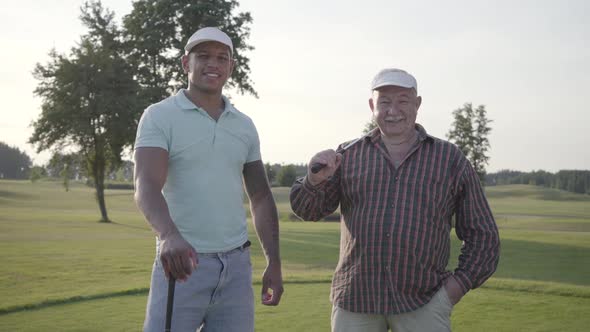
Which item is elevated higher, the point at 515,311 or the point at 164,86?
the point at 164,86

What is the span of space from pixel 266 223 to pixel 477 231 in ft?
4.24

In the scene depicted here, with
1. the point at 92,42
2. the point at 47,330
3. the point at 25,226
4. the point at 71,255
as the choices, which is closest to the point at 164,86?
the point at 92,42

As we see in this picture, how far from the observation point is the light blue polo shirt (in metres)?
3.46

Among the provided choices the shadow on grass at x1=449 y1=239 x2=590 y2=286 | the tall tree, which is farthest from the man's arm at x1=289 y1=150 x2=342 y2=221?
the tall tree

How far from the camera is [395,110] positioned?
368 cm

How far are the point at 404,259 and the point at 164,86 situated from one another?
30.3 meters

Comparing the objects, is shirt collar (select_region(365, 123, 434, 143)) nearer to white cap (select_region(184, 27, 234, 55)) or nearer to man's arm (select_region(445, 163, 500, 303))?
man's arm (select_region(445, 163, 500, 303))

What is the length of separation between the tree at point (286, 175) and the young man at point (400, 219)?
7427 cm

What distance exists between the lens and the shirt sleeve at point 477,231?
3643 millimetres

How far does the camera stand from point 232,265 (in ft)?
11.7

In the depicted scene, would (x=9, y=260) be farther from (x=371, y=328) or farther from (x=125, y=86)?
(x=125, y=86)

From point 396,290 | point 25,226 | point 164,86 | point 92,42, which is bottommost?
point 25,226

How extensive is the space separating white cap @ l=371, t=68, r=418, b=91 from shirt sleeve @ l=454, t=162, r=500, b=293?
59 centimetres

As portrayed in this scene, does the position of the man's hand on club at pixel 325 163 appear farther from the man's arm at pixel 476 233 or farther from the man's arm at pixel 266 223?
the man's arm at pixel 476 233
